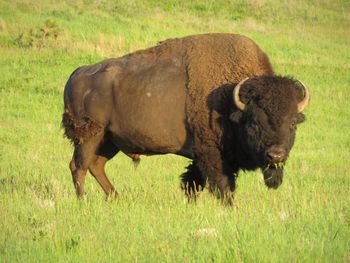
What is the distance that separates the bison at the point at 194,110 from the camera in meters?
8.37

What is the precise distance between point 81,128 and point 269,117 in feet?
8.88

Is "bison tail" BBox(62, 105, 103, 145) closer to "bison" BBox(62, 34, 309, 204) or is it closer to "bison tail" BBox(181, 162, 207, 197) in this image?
"bison" BBox(62, 34, 309, 204)

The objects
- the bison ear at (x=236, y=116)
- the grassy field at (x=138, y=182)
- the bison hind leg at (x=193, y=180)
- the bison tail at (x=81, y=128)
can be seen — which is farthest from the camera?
the bison tail at (x=81, y=128)

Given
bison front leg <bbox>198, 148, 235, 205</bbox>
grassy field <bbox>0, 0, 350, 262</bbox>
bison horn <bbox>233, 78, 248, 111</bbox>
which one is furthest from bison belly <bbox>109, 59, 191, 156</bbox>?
bison horn <bbox>233, 78, 248, 111</bbox>

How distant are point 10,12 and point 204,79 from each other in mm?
22345

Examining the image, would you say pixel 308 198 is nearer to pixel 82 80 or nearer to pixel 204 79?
pixel 204 79

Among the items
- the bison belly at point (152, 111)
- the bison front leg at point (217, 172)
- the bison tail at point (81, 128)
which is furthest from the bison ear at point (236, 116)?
the bison tail at point (81, 128)

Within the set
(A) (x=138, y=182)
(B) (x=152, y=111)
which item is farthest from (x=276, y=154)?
(A) (x=138, y=182)

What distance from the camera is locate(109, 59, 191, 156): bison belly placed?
30.6 ft

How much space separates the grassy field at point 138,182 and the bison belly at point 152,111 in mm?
605

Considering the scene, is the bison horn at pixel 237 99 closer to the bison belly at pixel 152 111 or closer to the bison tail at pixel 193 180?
the bison belly at pixel 152 111

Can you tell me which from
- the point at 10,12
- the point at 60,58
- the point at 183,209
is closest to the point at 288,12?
the point at 10,12

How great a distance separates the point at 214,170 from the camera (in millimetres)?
8773

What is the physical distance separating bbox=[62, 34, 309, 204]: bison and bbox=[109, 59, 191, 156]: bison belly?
0.04 ft
